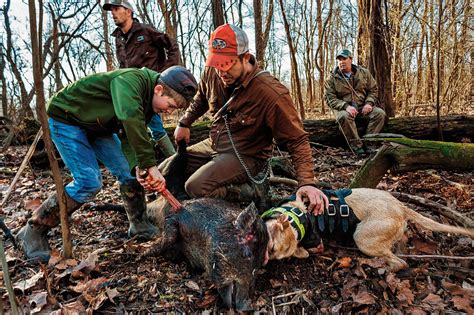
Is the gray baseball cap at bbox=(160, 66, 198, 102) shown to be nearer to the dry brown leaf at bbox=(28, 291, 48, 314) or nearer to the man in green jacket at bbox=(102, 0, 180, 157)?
the dry brown leaf at bbox=(28, 291, 48, 314)

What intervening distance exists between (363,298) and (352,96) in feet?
17.7

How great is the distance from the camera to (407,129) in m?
6.80

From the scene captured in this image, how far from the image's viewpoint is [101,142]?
349 cm

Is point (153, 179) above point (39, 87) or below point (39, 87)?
below

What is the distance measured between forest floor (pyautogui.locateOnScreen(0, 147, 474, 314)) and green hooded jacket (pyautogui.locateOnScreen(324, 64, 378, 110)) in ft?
12.6

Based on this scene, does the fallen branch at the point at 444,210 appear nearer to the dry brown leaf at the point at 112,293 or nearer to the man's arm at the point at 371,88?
the dry brown leaf at the point at 112,293

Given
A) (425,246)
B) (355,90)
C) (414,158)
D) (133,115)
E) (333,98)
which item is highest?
(355,90)

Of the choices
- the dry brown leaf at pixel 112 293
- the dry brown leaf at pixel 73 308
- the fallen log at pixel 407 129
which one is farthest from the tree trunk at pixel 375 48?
the dry brown leaf at pixel 73 308

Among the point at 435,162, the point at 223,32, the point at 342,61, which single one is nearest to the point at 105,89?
the point at 223,32

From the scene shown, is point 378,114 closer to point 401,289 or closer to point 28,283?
point 401,289

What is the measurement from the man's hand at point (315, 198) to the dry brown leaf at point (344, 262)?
46 centimetres

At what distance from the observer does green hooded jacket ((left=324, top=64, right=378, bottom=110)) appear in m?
7.06

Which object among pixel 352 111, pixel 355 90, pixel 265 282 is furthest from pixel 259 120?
pixel 355 90

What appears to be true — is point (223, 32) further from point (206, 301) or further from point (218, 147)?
point (206, 301)
